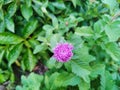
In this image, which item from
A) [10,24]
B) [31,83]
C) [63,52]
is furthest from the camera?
[10,24]

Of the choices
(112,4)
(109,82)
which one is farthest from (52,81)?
(112,4)

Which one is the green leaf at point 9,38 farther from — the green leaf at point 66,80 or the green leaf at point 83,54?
the green leaf at point 83,54

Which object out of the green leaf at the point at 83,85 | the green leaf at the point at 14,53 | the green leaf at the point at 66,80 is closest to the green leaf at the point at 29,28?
the green leaf at the point at 14,53

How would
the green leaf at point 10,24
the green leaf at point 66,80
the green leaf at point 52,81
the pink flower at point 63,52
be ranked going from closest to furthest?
the pink flower at point 63,52, the green leaf at point 66,80, the green leaf at point 52,81, the green leaf at point 10,24

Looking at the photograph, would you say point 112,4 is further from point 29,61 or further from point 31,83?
point 29,61

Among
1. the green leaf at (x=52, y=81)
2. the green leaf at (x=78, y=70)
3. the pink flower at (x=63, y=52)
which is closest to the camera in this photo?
the pink flower at (x=63, y=52)

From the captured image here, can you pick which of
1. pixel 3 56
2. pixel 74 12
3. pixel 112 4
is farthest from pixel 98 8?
pixel 3 56
